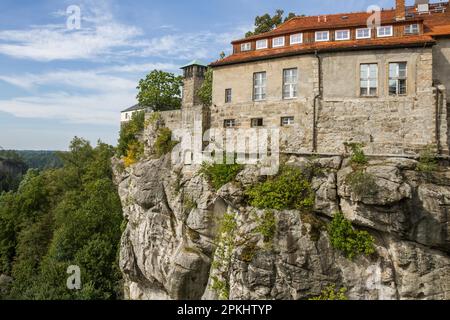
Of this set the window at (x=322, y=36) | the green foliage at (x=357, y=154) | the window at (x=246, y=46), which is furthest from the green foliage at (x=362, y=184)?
the window at (x=246, y=46)

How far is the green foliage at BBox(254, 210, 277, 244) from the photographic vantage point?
16.8 meters

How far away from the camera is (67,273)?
28281 mm

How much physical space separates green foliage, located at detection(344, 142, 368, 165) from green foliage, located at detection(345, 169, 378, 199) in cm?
127

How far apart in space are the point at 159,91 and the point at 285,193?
75.3 ft

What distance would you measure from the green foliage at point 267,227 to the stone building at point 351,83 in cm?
503

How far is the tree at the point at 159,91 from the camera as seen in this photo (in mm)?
36219

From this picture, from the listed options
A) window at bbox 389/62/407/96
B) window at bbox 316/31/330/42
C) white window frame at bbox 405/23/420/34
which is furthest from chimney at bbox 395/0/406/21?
window at bbox 316/31/330/42

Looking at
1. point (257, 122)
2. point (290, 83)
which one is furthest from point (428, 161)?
point (257, 122)

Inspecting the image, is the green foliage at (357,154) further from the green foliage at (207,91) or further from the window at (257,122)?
the green foliage at (207,91)

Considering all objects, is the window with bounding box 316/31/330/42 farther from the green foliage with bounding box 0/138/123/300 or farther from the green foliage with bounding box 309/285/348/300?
the green foliage with bounding box 0/138/123/300

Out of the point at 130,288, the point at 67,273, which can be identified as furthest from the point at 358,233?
the point at 67,273

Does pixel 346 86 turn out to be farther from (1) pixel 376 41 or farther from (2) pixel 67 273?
(2) pixel 67 273

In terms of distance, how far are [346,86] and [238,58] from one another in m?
7.15

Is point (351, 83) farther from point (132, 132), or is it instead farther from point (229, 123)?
point (132, 132)
